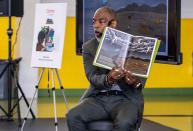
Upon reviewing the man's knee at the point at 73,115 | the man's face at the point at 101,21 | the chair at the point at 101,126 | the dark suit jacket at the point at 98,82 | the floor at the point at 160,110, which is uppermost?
the man's face at the point at 101,21

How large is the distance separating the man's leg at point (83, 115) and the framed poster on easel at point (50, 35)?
1818 millimetres

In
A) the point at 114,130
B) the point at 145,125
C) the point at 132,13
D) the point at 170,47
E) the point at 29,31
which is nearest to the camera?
the point at 114,130

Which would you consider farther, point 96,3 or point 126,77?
point 96,3

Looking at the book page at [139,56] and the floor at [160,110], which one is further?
the floor at [160,110]

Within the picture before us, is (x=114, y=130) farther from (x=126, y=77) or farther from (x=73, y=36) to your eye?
(x=73, y=36)

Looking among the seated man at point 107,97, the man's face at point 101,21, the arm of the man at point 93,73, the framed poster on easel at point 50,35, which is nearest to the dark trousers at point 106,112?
the seated man at point 107,97

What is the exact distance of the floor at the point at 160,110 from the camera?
5239 mm

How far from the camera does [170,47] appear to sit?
3244 mm

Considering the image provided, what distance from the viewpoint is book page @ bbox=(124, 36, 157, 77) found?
2.73 metres

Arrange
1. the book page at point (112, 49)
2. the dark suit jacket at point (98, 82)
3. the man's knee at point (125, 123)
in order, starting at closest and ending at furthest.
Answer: the man's knee at point (125, 123) → the book page at point (112, 49) → the dark suit jacket at point (98, 82)

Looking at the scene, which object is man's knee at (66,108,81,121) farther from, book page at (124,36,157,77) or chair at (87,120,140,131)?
book page at (124,36,157,77)

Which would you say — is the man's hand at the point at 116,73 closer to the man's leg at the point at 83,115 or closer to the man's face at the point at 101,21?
the man's leg at the point at 83,115

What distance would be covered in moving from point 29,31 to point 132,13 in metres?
4.23

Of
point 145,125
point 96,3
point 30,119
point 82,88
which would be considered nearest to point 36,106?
point 30,119
